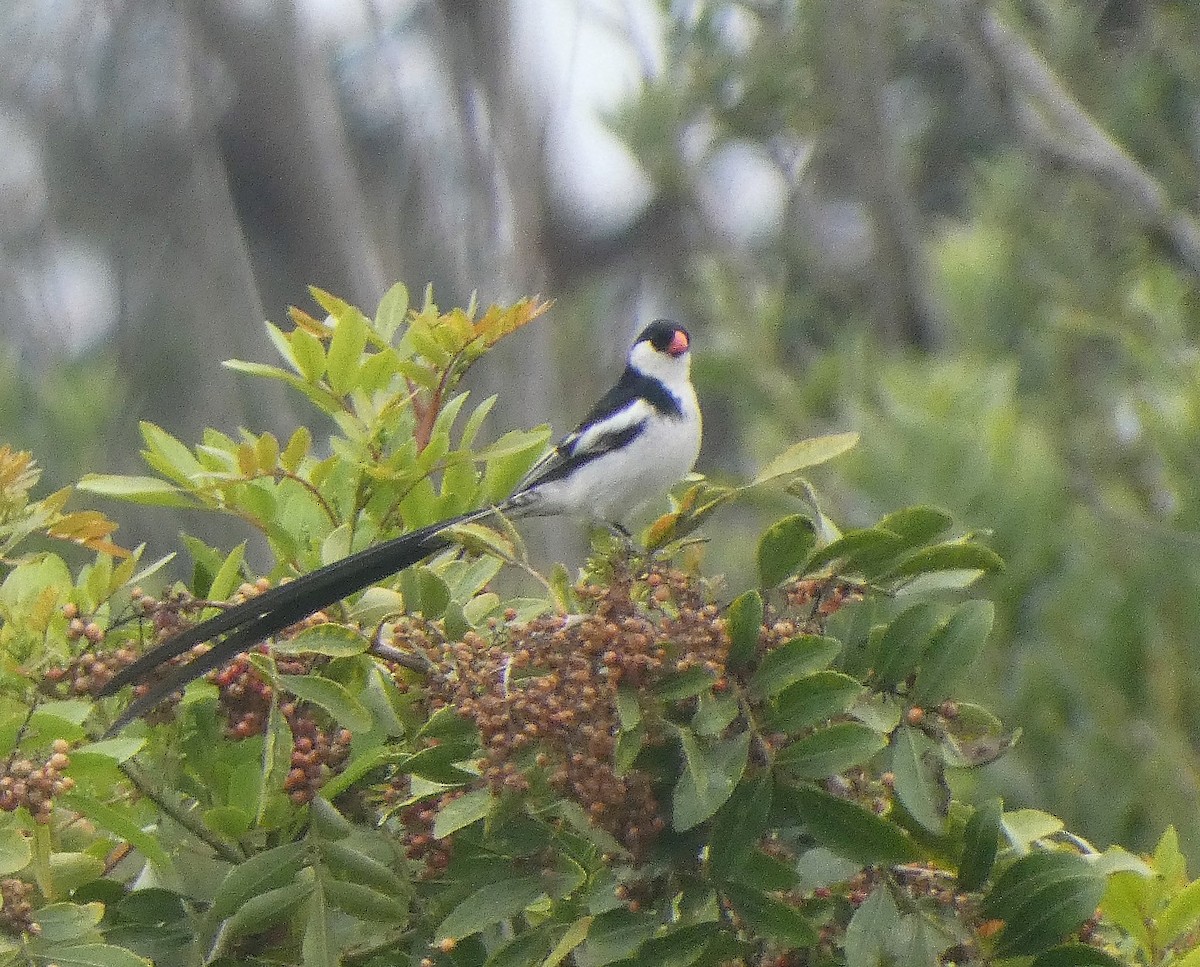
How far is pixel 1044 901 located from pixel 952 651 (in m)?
0.22

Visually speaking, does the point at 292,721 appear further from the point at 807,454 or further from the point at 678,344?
the point at 678,344

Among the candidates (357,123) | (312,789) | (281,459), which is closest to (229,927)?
(312,789)

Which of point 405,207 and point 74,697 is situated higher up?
point 74,697

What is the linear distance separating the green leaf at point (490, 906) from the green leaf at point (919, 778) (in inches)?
12.7

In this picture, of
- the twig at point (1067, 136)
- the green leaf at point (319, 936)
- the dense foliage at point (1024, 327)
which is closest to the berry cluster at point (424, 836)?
the green leaf at point (319, 936)

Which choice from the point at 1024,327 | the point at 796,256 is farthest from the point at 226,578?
the point at 796,256

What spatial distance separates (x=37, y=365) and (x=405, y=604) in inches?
201

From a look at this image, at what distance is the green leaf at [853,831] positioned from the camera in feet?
4.34

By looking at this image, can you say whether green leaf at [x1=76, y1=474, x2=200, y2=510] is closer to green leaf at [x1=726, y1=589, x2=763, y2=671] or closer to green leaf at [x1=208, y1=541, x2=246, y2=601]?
green leaf at [x1=208, y1=541, x2=246, y2=601]

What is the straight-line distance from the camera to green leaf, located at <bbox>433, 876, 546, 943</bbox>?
139 centimetres

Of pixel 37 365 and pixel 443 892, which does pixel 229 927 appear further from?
pixel 37 365

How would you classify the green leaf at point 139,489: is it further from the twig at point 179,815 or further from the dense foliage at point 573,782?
the twig at point 179,815

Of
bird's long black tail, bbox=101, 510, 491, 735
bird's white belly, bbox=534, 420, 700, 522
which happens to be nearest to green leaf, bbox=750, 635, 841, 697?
bird's long black tail, bbox=101, 510, 491, 735

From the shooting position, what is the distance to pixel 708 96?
582 centimetres
